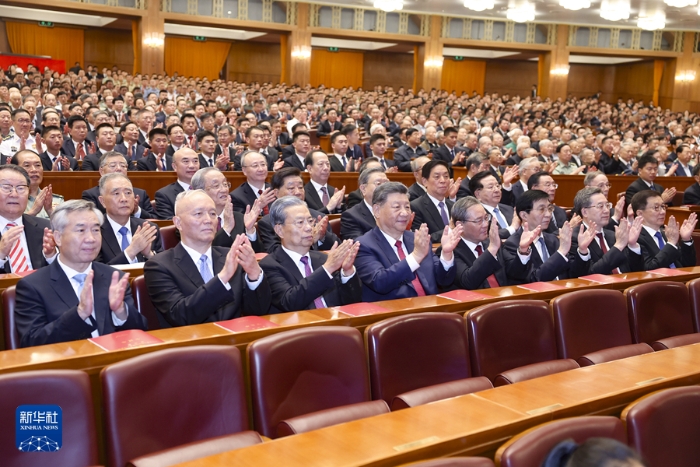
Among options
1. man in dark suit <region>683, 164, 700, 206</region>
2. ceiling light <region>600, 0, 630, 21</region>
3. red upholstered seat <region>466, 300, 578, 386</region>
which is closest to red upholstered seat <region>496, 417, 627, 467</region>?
red upholstered seat <region>466, 300, 578, 386</region>

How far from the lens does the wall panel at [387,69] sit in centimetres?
1788

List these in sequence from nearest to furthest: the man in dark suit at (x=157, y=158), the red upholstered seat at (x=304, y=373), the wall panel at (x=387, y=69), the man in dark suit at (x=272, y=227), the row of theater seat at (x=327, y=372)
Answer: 1. the row of theater seat at (x=327, y=372)
2. the red upholstered seat at (x=304, y=373)
3. the man in dark suit at (x=272, y=227)
4. the man in dark suit at (x=157, y=158)
5. the wall panel at (x=387, y=69)

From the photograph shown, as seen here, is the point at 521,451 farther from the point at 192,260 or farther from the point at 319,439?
the point at 192,260

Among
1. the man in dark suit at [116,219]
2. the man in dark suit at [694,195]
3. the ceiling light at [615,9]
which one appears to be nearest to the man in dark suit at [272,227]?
the man in dark suit at [116,219]

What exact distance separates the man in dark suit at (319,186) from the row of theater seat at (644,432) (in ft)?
9.66

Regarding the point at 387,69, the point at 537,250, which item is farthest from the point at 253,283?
the point at 387,69

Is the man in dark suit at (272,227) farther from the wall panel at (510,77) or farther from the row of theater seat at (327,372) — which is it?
the wall panel at (510,77)

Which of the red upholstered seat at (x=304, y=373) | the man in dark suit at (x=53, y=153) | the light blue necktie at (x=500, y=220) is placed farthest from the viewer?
the man in dark suit at (x=53, y=153)

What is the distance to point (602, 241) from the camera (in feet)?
11.4

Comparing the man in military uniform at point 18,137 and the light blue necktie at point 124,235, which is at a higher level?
the man in military uniform at point 18,137

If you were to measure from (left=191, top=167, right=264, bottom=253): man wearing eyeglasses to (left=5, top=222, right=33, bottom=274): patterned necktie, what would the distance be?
855 millimetres

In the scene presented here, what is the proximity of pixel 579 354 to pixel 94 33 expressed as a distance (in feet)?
52.6

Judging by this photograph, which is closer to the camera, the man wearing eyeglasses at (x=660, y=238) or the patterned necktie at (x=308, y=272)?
the patterned necktie at (x=308, y=272)

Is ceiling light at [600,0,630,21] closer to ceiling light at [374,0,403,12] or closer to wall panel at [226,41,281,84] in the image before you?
ceiling light at [374,0,403,12]
